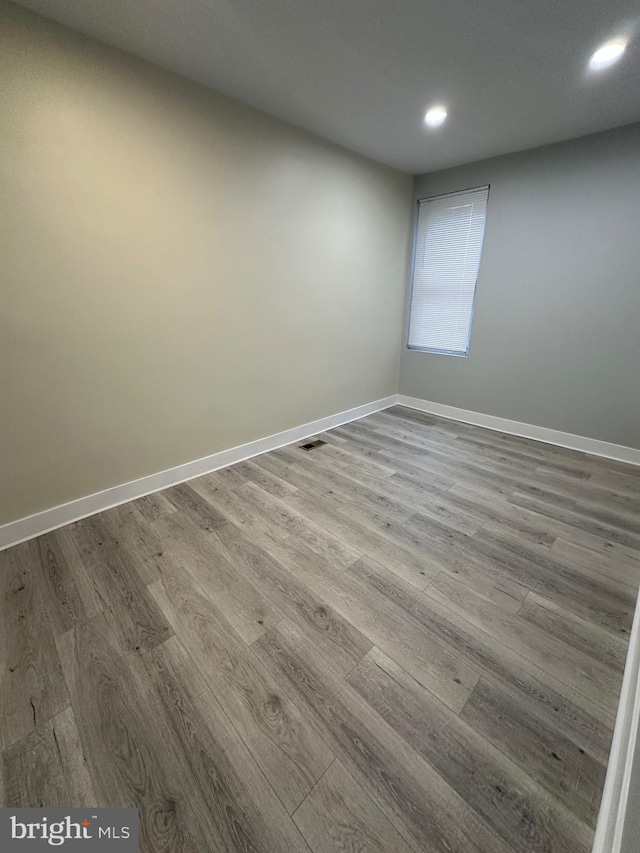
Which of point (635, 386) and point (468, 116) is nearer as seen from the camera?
point (468, 116)

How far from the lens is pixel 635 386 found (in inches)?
109

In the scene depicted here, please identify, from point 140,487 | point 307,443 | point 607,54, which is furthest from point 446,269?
point 140,487

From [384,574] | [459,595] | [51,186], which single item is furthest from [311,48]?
[459,595]

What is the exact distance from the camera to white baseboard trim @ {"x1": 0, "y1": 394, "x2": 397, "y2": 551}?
1910 mm

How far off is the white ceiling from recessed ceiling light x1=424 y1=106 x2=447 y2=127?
0.21 ft

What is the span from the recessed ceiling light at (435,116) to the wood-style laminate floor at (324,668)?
2.70m

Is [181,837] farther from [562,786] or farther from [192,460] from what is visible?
[192,460]

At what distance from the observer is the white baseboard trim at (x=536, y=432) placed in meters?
Result: 2.91

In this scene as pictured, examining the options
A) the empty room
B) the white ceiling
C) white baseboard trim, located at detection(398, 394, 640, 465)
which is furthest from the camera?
white baseboard trim, located at detection(398, 394, 640, 465)

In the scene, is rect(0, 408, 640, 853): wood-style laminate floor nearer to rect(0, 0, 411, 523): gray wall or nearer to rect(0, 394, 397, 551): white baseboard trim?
rect(0, 394, 397, 551): white baseboard trim

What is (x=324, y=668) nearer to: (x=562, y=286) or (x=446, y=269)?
(x=562, y=286)

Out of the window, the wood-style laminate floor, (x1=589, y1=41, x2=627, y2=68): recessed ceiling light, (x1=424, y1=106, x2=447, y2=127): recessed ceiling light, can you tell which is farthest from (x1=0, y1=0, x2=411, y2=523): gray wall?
(x1=589, y1=41, x2=627, y2=68): recessed ceiling light

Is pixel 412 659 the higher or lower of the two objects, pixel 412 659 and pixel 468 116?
the lower

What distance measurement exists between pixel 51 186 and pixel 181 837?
8.67 ft
